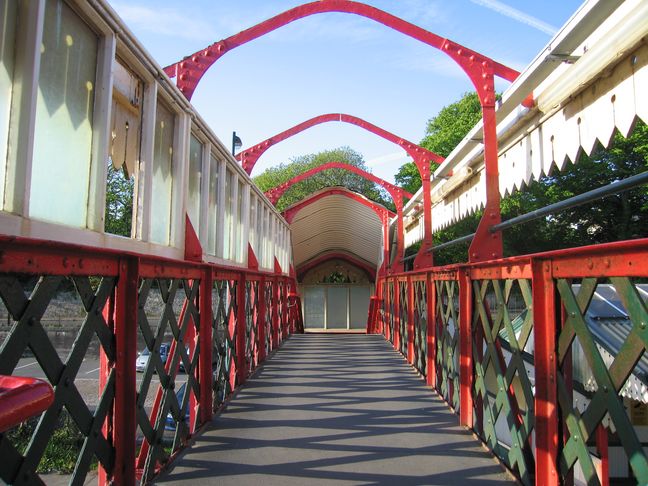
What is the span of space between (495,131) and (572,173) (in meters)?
20.3

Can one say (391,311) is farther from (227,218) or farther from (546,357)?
(546,357)

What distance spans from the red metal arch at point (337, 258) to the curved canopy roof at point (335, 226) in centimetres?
14

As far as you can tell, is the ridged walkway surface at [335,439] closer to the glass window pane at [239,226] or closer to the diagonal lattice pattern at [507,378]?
the diagonal lattice pattern at [507,378]

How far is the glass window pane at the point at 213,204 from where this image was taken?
526 centimetres

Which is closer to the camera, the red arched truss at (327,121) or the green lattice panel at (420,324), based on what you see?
the green lattice panel at (420,324)

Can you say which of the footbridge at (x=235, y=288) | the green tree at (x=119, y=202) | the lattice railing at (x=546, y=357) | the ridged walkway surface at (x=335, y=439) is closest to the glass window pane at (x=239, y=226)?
the footbridge at (x=235, y=288)

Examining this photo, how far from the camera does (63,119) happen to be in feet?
7.72

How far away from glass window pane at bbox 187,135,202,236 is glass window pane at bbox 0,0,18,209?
7.75 ft

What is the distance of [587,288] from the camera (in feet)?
6.89

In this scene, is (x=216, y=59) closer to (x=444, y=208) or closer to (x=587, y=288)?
(x=587, y=288)

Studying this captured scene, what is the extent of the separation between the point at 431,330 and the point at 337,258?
17267 mm

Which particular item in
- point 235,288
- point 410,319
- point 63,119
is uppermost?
point 63,119

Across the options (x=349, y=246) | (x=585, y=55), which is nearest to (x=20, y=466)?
(x=585, y=55)

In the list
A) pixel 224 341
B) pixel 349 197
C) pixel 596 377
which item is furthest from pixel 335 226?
pixel 596 377
